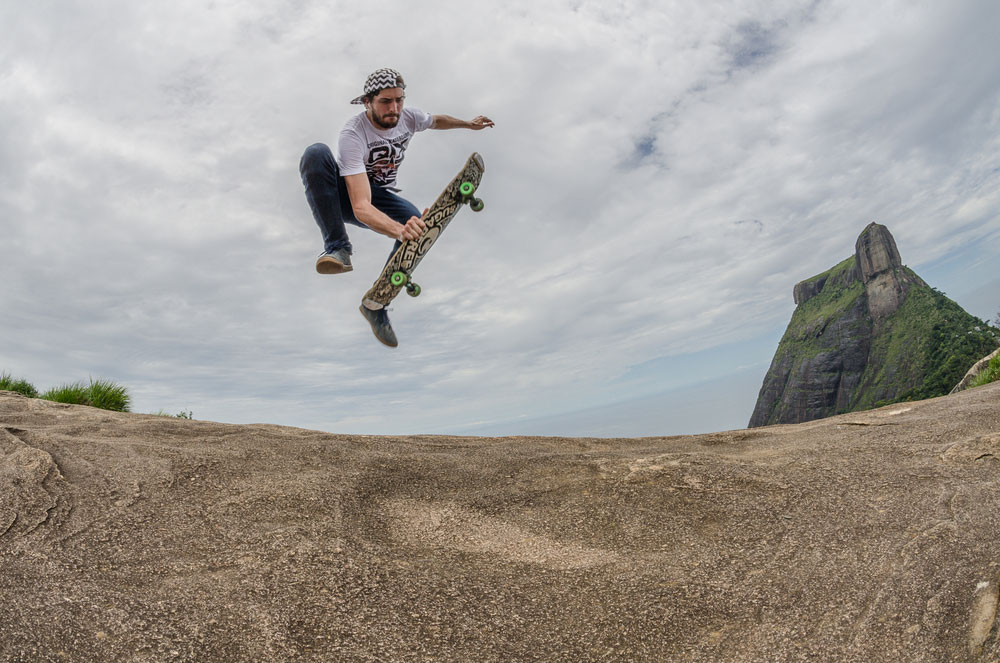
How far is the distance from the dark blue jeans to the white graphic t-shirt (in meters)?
0.29

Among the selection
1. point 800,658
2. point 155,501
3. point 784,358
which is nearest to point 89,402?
point 155,501

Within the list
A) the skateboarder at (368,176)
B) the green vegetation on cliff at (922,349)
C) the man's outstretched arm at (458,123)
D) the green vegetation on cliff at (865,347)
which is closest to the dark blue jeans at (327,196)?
the skateboarder at (368,176)

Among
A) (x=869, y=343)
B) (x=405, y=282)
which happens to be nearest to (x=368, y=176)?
(x=405, y=282)

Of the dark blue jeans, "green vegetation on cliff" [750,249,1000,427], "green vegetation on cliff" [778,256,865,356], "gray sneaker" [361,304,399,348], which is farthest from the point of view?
"green vegetation on cliff" [778,256,865,356]

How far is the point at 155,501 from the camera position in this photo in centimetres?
702

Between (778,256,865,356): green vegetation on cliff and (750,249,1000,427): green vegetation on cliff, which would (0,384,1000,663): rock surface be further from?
(778,256,865,356): green vegetation on cliff

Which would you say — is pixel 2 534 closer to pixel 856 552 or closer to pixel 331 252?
pixel 331 252

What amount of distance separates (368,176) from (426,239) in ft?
3.46

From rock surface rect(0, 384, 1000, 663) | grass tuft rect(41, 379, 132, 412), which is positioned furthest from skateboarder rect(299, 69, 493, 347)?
grass tuft rect(41, 379, 132, 412)

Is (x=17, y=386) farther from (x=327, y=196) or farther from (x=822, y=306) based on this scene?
(x=822, y=306)

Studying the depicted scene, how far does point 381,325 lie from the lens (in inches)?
297

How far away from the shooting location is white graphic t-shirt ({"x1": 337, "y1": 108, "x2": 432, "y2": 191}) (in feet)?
21.8

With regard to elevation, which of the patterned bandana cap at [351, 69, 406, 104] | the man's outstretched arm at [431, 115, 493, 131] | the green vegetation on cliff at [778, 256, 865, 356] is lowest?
the patterned bandana cap at [351, 69, 406, 104]

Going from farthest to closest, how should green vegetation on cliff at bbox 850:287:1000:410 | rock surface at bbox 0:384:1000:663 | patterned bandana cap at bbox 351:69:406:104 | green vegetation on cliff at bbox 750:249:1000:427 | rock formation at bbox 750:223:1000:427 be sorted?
rock formation at bbox 750:223:1000:427
green vegetation on cliff at bbox 750:249:1000:427
green vegetation on cliff at bbox 850:287:1000:410
patterned bandana cap at bbox 351:69:406:104
rock surface at bbox 0:384:1000:663
